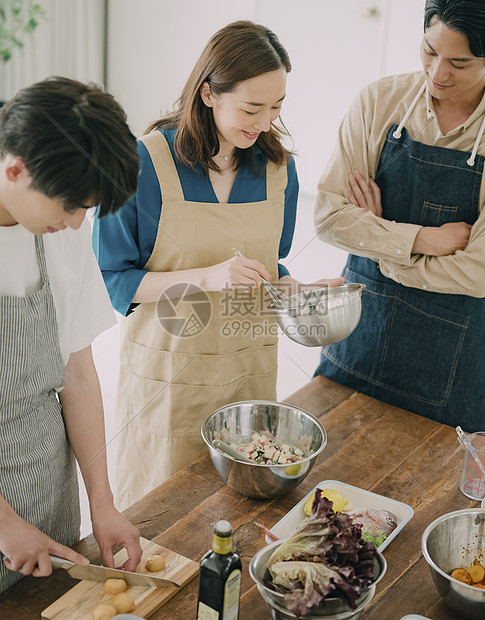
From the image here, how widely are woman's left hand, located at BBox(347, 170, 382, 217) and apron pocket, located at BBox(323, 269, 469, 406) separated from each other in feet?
0.72

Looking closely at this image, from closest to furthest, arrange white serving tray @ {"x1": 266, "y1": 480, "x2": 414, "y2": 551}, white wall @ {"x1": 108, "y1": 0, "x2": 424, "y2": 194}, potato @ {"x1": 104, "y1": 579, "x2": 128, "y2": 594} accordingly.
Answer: potato @ {"x1": 104, "y1": 579, "x2": 128, "y2": 594} → white serving tray @ {"x1": 266, "y1": 480, "x2": 414, "y2": 551} → white wall @ {"x1": 108, "y1": 0, "x2": 424, "y2": 194}

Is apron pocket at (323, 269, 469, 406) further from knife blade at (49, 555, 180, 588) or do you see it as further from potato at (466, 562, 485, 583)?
knife blade at (49, 555, 180, 588)

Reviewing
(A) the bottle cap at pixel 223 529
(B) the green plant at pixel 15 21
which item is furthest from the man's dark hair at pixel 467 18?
(B) the green plant at pixel 15 21

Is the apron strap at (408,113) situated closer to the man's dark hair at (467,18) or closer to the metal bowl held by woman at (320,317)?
the man's dark hair at (467,18)

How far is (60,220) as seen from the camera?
100 cm

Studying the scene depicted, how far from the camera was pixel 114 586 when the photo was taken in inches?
43.2

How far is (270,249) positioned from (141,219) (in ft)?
1.20

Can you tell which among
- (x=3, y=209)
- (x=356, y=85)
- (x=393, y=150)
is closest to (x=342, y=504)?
(x=3, y=209)

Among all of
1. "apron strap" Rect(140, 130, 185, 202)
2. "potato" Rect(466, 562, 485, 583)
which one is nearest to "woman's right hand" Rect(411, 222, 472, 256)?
"apron strap" Rect(140, 130, 185, 202)

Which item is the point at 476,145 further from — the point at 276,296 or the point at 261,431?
the point at 261,431

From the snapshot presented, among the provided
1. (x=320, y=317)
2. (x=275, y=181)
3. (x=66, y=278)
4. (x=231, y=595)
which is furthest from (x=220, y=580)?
(x=275, y=181)

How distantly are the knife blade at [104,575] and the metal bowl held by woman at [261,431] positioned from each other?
28 centimetres

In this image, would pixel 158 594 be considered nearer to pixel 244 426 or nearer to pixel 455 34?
pixel 244 426

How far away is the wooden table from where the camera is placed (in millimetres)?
1146
